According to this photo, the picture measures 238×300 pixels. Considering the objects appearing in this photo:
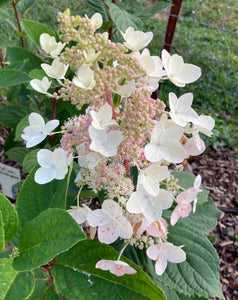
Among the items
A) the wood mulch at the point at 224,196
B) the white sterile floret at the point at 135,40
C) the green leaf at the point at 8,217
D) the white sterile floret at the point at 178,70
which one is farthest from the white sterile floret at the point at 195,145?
the wood mulch at the point at 224,196

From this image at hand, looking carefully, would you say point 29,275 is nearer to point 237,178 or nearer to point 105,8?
point 105,8

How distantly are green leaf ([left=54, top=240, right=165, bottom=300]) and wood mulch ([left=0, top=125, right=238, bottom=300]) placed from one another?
962 millimetres

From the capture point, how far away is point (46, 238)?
0.70m

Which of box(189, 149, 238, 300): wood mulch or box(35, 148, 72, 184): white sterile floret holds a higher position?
box(35, 148, 72, 184): white sterile floret

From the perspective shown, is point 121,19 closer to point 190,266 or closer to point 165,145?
point 165,145

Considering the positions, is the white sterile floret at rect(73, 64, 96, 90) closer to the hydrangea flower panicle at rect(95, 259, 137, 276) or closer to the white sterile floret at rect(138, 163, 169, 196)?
the white sterile floret at rect(138, 163, 169, 196)

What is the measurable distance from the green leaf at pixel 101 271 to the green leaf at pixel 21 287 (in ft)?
0.28

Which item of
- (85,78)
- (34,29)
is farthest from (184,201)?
(34,29)

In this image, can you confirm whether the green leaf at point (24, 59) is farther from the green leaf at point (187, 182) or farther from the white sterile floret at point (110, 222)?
the white sterile floret at point (110, 222)

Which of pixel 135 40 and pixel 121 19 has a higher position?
pixel 135 40

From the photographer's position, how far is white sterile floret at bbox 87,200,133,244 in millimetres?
717

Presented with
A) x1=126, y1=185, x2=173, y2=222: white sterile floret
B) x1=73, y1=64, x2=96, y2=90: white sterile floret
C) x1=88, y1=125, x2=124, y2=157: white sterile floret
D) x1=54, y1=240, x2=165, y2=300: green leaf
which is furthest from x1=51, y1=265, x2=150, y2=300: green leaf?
x1=73, y1=64, x2=96, y2=90: white sterile floret

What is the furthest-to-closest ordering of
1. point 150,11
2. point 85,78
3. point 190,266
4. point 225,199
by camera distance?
point 225,199 < point 150,11 < point 190,266 < point 85,78

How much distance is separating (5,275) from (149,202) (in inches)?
12.8
